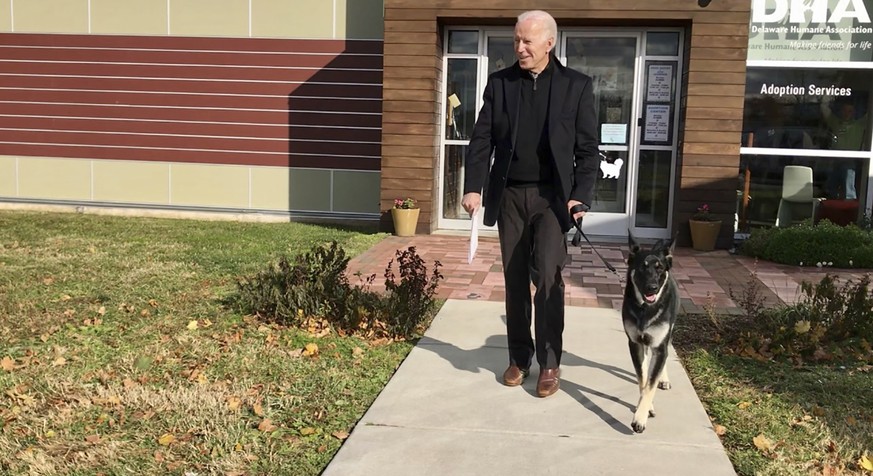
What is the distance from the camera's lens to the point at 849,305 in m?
4.93

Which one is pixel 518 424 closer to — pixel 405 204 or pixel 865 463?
pixel 865 463

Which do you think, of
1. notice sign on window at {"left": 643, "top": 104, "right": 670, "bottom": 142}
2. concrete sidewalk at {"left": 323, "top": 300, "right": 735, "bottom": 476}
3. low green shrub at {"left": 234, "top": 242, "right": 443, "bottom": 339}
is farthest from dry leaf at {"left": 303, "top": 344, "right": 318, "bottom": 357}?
notice sign on window at {"left": 643, "top": 104, "right": 670, "bottom": 142}

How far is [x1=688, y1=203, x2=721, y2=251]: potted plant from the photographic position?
916 cm

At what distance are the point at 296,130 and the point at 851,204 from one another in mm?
7912

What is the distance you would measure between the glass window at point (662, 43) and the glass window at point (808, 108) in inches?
39.5

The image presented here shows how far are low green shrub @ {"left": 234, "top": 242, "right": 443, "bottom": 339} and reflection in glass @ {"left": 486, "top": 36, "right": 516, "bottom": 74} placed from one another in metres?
5.43

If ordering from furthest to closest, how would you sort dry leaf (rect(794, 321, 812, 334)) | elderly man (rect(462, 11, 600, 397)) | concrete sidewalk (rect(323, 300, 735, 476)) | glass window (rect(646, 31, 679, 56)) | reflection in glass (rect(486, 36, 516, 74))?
1. reflection in glass (rect(486, 36, 516, 74))
2. glass window (rect(646, 31, 679, 56))
3. dry leaf (rect(794, 321, 812, 334))
4. elderly man (rect(462, 11, 600, 397))
5. concrete sidewalk (rect(323, 300, 735, 476))

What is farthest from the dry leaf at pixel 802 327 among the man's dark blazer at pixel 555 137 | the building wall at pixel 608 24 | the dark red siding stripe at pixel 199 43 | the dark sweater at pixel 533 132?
the dark red siding stripe at pixel 199 43

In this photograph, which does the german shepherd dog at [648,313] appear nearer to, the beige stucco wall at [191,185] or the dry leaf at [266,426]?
the dry leaf at [266,426]

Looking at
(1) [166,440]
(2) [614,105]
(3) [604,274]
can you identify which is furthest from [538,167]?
(2) [614,105]

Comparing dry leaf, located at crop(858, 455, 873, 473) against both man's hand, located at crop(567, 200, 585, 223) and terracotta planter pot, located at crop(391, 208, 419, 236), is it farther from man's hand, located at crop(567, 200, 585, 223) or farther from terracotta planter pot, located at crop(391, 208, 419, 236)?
terracotta planter pot, located at crop(391, 208, 419, 236)

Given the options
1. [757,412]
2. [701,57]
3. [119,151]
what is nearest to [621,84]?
[701,57]

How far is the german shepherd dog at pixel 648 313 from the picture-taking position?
347 centimetres

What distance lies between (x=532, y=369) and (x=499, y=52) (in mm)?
6652
